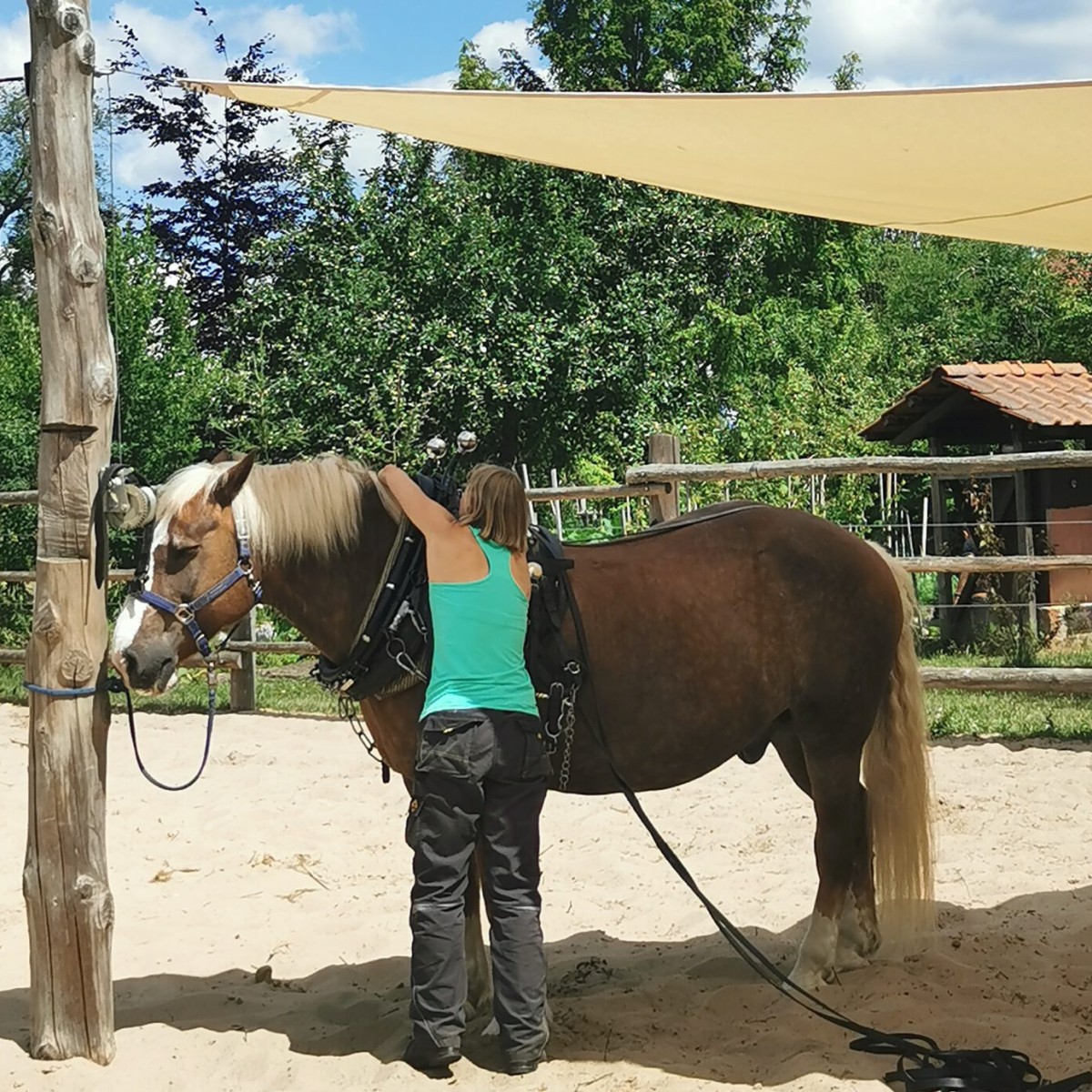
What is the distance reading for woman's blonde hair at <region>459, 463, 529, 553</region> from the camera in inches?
123

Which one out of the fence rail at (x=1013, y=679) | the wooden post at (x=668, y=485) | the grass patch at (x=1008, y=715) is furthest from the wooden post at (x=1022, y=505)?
the wooden post at (x=668, y=485)

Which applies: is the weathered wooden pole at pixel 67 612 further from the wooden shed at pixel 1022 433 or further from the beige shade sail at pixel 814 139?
the wooden shed at pixel 1022 433

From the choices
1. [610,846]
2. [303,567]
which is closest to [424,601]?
[303,567]

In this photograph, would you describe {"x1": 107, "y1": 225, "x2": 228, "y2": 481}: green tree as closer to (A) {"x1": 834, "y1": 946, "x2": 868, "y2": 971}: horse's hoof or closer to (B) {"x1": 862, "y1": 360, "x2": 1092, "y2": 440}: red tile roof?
(B) {"x1": 862, "y1": 360, "x2": 1092, "y2": 440}: red tile roof

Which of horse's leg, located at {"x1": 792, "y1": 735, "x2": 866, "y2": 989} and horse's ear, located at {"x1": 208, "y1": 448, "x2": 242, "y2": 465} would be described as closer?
horse's ear, located at {"x1": 208, "y1": 448, "x2": 242, "y2": 465}

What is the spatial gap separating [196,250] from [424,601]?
1754cm

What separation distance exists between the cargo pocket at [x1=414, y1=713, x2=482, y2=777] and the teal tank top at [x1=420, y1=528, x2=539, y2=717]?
35mm

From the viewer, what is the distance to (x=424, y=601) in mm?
3320

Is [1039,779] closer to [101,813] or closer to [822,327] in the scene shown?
[101,813]

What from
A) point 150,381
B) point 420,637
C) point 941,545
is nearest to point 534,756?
point 420,637

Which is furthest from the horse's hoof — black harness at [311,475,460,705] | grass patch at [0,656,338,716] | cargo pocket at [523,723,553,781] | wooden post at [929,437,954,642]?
wooden post at [929,437,954,642]

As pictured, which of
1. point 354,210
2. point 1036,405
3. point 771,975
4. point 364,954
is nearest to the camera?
point 771,975

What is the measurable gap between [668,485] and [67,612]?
16.1 feet

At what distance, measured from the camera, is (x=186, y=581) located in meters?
3.17
